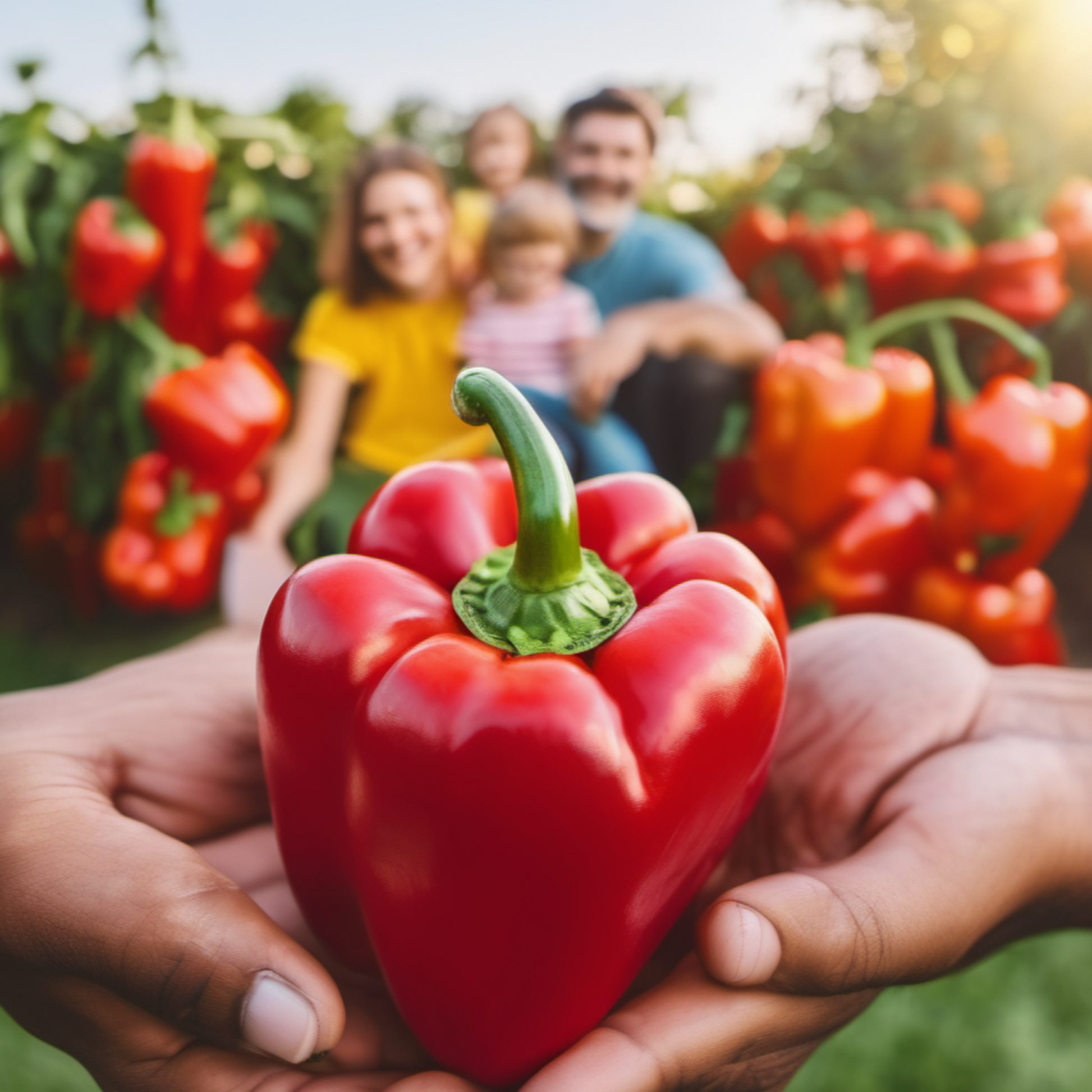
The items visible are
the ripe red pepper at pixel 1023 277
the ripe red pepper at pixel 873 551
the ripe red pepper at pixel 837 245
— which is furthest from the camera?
the ripe red pepper at pixel 837 245

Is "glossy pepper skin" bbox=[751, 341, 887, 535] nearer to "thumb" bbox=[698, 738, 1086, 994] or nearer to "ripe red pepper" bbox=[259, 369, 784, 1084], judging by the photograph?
"thumb" bbox=[698, 738, 1086, 994]

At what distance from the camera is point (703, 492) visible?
2568mm

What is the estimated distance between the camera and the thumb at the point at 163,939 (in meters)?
0.90

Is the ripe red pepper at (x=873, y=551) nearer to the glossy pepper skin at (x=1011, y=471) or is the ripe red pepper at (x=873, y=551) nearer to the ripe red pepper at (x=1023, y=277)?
the glossy pepper skin at (x=1011, y=471)

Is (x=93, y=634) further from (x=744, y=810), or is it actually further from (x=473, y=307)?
(x=744, y=810)

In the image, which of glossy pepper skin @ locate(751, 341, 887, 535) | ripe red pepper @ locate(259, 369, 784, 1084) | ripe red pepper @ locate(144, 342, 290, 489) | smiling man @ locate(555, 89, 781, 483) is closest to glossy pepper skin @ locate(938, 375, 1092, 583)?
glossy pepper skin @ locate(751, 341, 887, 535)

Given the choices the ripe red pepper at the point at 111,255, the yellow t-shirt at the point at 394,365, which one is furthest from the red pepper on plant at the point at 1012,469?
the ripe red pepper at the point at 111,255

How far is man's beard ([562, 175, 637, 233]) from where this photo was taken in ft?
10.2

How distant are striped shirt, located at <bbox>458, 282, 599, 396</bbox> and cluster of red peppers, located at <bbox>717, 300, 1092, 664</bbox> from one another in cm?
83

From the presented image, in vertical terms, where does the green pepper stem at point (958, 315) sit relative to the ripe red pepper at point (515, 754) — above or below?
above

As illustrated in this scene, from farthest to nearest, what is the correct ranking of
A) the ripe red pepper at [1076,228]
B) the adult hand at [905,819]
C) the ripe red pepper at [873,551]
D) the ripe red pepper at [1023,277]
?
the ripe red pepper at [1076,228] < the ripe red pepper at [1023,277] < the ripe red pepper at [873,551] < the adult hand at [905,819]

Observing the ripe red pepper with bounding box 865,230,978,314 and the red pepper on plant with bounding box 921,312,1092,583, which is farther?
the ripe red pepper with bounding box 865,230,978,314

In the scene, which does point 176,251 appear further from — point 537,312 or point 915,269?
point 915,269

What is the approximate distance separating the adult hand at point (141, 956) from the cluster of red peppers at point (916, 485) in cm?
146
